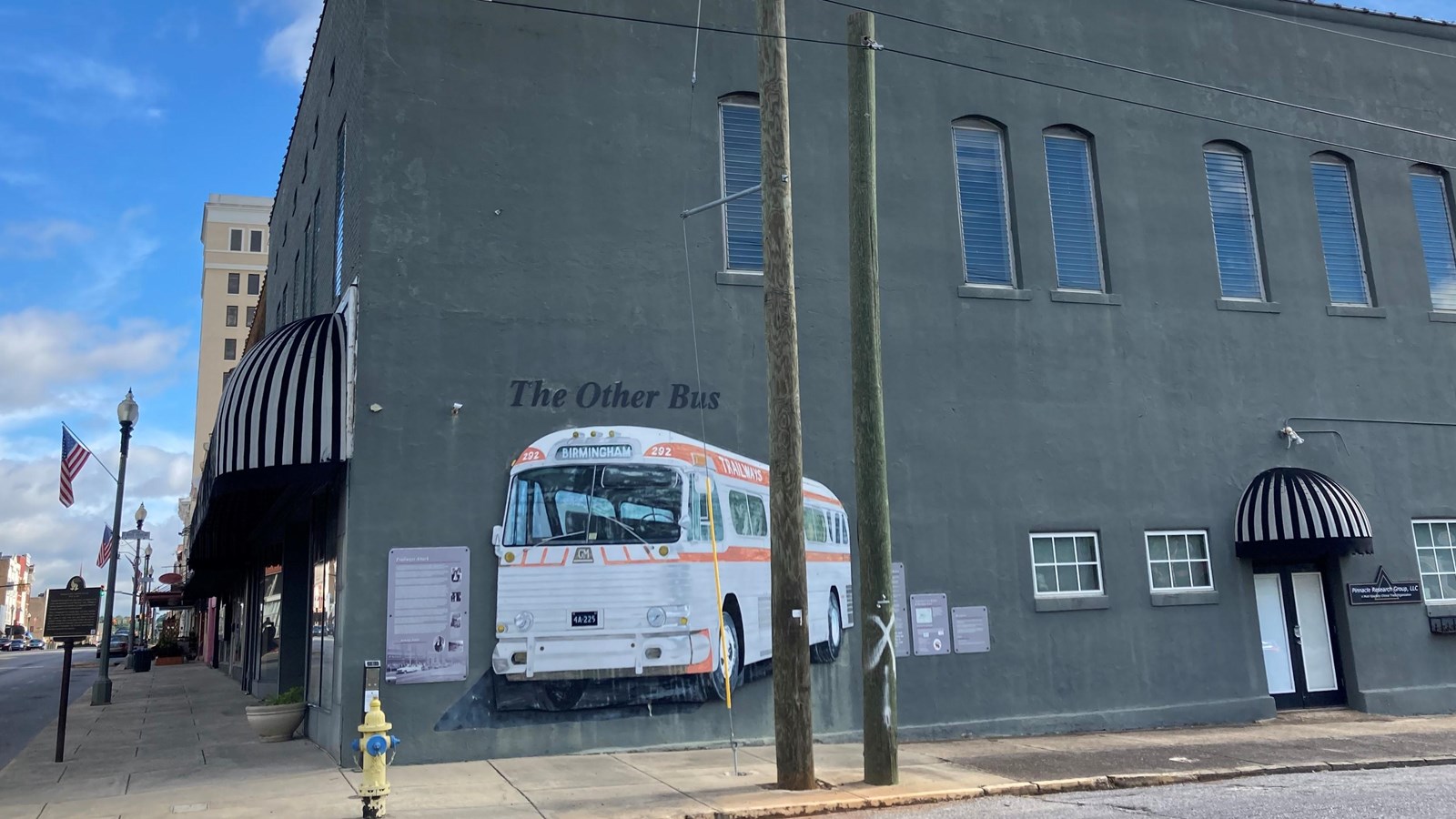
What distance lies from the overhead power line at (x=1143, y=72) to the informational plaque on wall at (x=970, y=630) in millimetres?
8432

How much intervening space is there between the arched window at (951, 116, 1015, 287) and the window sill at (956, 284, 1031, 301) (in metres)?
0.18

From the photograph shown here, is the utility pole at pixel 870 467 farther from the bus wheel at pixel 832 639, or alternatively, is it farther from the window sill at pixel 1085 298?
the window sill at pixel 1085 298

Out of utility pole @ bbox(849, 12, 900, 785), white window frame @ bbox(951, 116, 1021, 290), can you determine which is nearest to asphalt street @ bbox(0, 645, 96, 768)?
utility pole @ bbox(849, 12, 900, 785)

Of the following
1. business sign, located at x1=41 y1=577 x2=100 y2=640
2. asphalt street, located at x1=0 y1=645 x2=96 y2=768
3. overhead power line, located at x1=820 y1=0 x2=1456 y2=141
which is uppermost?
overhead power line, located at x1=820 y1=0 x2=1456 y2=141

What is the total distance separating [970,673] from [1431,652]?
7.81 metres

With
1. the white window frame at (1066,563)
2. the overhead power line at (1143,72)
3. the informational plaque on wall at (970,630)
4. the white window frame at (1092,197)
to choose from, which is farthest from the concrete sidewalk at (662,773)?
the overhead power line at (1143,72)

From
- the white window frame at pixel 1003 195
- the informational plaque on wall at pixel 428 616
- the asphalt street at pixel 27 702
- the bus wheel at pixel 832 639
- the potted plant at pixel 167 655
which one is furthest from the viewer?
the potted plant at pixel 167 655

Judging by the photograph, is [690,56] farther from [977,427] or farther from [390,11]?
[977,427]

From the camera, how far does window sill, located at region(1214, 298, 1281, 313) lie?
55.0ft

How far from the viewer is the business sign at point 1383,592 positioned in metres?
16.4

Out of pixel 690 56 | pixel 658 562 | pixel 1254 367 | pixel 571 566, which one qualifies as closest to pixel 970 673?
pixel 658 562

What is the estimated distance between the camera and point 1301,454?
1672 centimetres

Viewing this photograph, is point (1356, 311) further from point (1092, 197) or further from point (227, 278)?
point (227, 278)

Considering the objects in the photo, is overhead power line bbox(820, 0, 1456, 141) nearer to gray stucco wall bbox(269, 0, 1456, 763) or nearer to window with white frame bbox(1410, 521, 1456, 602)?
gray stucco wall bbox(269, 0, 1456, 763)
